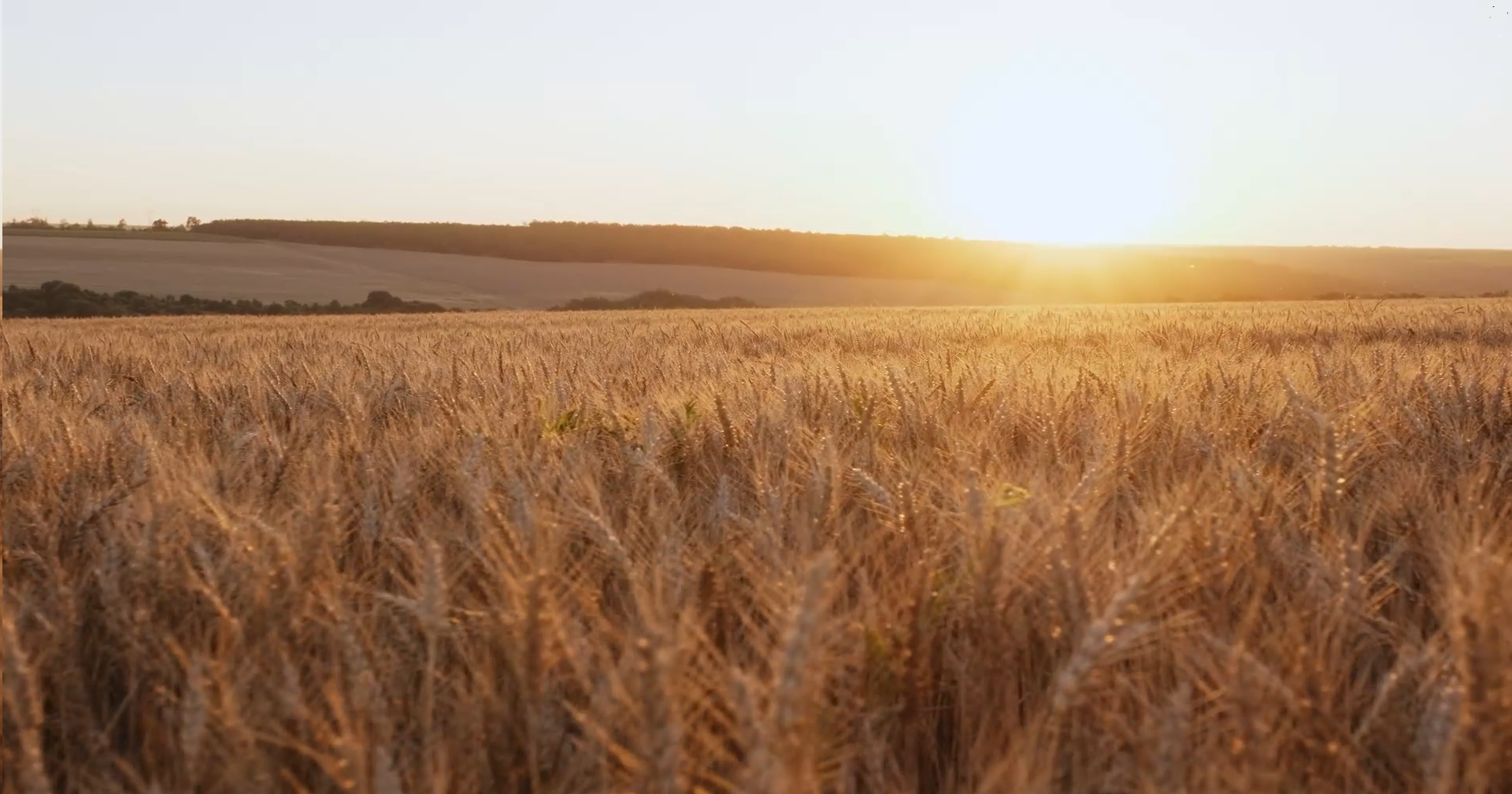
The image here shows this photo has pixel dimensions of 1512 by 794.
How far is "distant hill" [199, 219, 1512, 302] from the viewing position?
40531mm

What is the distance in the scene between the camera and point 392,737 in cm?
90

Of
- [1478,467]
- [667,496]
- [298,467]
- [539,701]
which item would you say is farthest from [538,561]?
[1478,467]

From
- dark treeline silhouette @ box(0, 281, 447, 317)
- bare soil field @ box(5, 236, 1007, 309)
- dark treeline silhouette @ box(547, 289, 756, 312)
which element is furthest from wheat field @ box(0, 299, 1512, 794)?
bare soil field @ box(5, 236, 1007, 309)

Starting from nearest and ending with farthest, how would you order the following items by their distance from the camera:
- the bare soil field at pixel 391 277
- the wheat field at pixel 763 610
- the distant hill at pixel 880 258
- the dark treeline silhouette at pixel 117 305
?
1. the wheat field at pixel 763 610
2. the dark treeline silhouette at pixel 117 305
3. the bare soil field at pixel 391 277
4. the distant hill at pixel 880 258

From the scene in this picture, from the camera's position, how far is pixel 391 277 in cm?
3419

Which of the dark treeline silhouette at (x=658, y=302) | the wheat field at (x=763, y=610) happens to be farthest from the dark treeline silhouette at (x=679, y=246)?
the wheat field at (x=763, y=610)

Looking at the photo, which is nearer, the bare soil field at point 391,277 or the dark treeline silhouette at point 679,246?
the bare soil field at point 391,277

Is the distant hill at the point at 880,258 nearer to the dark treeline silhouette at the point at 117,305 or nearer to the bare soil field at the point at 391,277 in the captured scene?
the bare soil field at the point at 391,277

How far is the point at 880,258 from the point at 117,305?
96.6 ft

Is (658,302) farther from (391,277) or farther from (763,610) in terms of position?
(763,610)

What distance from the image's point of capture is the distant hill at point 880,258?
40.5m

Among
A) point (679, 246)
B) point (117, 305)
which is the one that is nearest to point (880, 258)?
point (679, 246)

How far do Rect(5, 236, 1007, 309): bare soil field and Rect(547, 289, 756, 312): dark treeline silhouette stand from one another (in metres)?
1.27

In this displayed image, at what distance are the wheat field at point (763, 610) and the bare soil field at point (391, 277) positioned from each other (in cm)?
2696
